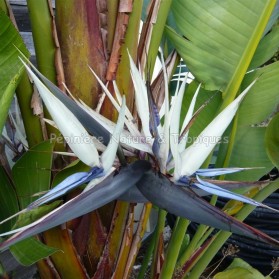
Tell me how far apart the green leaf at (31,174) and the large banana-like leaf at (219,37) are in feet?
1.02

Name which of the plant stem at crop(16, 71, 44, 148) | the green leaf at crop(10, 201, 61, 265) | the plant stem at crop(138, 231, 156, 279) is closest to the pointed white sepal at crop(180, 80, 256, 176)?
the green leaf at crop(10, 201, 61, 265)

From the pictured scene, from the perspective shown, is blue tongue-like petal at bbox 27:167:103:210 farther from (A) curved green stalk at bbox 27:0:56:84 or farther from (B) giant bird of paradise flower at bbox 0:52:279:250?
(A) curved green stalk at bbox 27:0:56:84

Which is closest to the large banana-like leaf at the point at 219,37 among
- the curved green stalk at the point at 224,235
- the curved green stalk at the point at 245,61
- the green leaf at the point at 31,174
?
the curved green stalk at the point at 245,61

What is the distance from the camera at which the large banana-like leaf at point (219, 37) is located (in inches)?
28.6

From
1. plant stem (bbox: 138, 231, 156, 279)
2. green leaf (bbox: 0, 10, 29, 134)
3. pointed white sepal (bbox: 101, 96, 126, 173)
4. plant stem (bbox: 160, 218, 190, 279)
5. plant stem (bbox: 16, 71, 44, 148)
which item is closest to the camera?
pointed white sepal (bbox: 101, 96, 126, 173)

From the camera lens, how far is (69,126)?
0.43 metres

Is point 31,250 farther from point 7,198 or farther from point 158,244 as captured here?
point 158,244

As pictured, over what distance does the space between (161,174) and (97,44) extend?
25 centimetres

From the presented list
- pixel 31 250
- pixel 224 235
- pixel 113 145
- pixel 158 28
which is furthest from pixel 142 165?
pixel 224 235

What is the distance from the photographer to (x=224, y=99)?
743mm

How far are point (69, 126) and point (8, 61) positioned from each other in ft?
0.60

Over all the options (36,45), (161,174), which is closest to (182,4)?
(36,45)

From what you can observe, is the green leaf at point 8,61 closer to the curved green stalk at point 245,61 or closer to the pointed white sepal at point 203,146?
the pointed white sepal at point 203,146

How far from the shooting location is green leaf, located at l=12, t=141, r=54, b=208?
613mm
